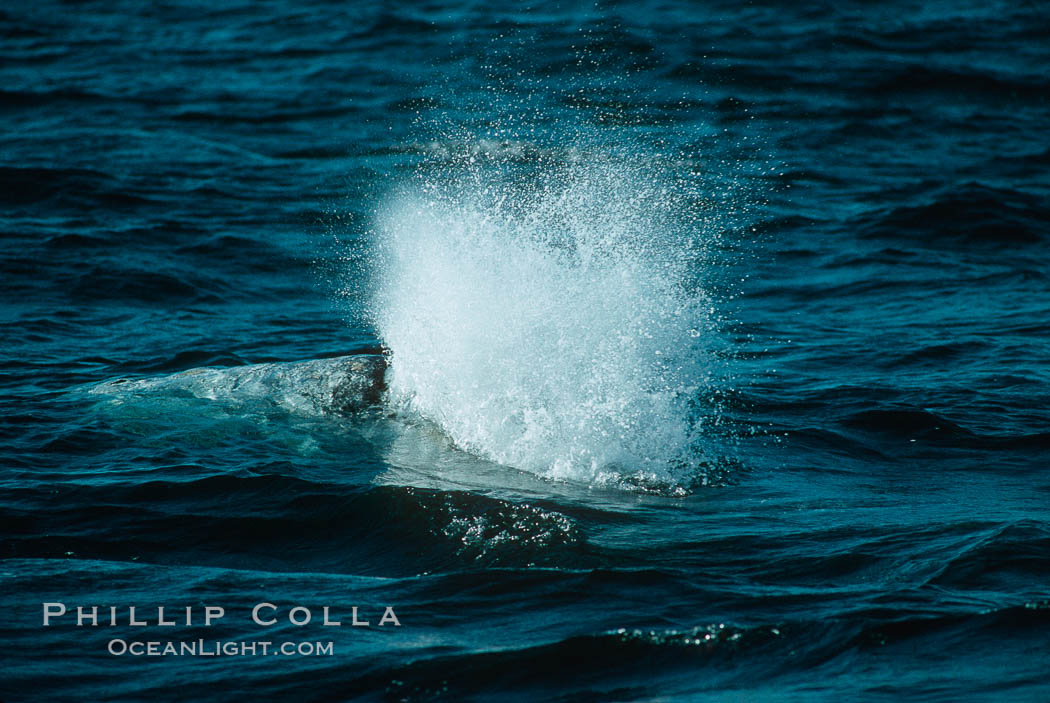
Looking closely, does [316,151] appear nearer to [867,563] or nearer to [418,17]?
[418,17]

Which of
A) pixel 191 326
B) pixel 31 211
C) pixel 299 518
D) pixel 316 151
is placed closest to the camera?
pixel 299 518

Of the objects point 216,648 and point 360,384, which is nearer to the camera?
point 216,648

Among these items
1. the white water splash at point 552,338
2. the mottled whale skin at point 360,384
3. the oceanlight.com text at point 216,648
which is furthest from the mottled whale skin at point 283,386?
the oceanlight.com text at point 216,648

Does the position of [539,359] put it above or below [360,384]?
above

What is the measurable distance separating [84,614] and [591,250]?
5.28 m

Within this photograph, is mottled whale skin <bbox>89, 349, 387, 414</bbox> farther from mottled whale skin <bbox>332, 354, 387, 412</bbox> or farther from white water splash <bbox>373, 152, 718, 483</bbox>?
white water splash <bbox>373, 152, 718, 483</bbox>

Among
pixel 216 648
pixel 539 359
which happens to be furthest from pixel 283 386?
pixel 216 648

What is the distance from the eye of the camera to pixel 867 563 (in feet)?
20.3

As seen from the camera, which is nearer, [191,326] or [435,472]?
[435,472]

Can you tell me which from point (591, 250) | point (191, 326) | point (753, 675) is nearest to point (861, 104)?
point (591, 250)

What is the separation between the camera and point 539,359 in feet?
29.0

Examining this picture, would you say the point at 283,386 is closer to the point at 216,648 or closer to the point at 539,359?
the point at 539,359

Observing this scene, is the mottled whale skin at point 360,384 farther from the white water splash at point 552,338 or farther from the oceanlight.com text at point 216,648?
the oceanlight.com text at point 216,648

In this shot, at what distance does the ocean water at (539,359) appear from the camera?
548cm
